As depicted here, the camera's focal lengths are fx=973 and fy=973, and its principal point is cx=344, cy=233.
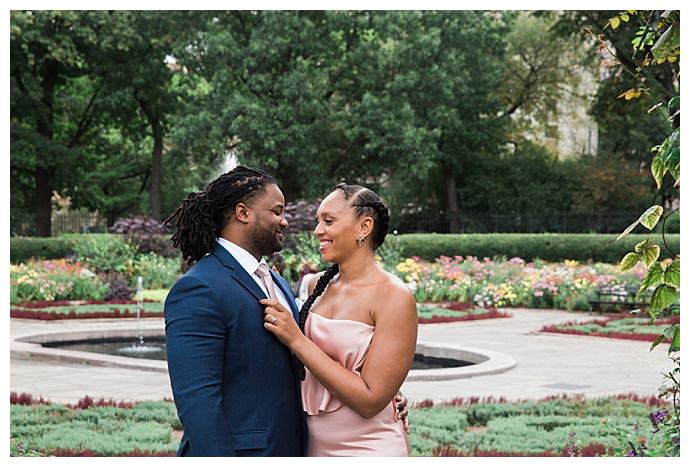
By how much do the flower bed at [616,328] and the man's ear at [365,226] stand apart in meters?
11.3

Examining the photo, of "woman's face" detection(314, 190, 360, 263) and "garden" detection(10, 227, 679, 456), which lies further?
"garden" detection(10, 227, 679, 456)

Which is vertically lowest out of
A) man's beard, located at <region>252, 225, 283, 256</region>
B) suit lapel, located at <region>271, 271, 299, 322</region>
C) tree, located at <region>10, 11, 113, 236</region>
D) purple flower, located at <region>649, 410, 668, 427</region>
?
purple flower, located at <region>649, 410, 668, 427</region>

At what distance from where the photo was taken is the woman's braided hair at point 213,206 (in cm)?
279

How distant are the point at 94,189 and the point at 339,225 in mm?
35275

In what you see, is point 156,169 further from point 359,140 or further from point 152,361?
point 152,361

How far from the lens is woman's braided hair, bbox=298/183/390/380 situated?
9.45ft

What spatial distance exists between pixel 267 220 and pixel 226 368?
44 cm

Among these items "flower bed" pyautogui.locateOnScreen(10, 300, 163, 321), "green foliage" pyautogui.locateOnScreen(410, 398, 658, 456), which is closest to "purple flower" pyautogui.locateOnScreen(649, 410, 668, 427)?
"green foliage" pyautogui.locateOnScreen(410, 398, 658, 456)

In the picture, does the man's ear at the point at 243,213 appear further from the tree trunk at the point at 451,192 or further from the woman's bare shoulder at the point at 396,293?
the tree trunk at the point at 451,192

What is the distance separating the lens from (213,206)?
282 cm

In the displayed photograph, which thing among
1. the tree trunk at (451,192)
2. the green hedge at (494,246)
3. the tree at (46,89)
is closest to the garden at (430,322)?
→ the green hedge at (494,246)

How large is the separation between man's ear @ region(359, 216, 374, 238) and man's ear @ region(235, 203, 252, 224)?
1.09ft

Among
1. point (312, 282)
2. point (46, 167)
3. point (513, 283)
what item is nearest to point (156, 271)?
point (513, 283)

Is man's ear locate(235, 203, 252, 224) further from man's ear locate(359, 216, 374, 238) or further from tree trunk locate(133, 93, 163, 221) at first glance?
tree trunk locate(133, 93, 163, 221)
